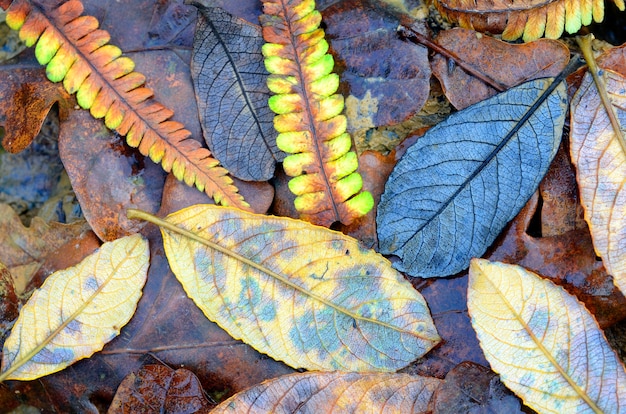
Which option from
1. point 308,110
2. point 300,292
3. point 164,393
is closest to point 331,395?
point 300,292

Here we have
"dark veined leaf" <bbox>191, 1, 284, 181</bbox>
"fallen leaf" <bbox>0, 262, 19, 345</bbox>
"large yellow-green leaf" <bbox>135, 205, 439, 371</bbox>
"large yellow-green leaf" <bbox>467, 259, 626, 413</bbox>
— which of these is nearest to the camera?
"large yellow-green leaf" <bbox>467, 259, 626, 413</bbox>

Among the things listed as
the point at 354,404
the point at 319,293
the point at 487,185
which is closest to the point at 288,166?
the point at 319,293

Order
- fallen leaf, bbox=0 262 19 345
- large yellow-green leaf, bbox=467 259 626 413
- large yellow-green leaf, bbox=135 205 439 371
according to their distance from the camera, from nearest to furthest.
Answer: large yellow-green leaf, bbox=467 259 626 413
large yellow-green leaf, bbox=135 205 439 371
fallen leaf, bbox=0 262 19 345

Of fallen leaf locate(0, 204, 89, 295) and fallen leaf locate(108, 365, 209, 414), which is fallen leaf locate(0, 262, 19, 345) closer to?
fallen leaf locate(0, 204, 89, 295)

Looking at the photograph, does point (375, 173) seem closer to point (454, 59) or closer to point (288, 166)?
point (288, 166)

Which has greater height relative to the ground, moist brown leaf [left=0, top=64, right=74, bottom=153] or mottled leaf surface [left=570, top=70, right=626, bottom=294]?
moist brown leaf [left=0, top=64, right=74, bottom=153]

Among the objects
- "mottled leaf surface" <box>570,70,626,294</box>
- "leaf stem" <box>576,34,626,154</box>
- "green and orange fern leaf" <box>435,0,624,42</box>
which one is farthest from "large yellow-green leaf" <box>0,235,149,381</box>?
"leaf stem" <box>576,34,626,154</box>

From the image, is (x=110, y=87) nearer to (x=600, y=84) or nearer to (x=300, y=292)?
(x=300, y=292)

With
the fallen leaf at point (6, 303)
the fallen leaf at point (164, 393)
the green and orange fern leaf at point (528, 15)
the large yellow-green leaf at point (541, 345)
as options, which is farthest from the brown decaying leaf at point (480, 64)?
the fallen leaf at point (6, 303)
